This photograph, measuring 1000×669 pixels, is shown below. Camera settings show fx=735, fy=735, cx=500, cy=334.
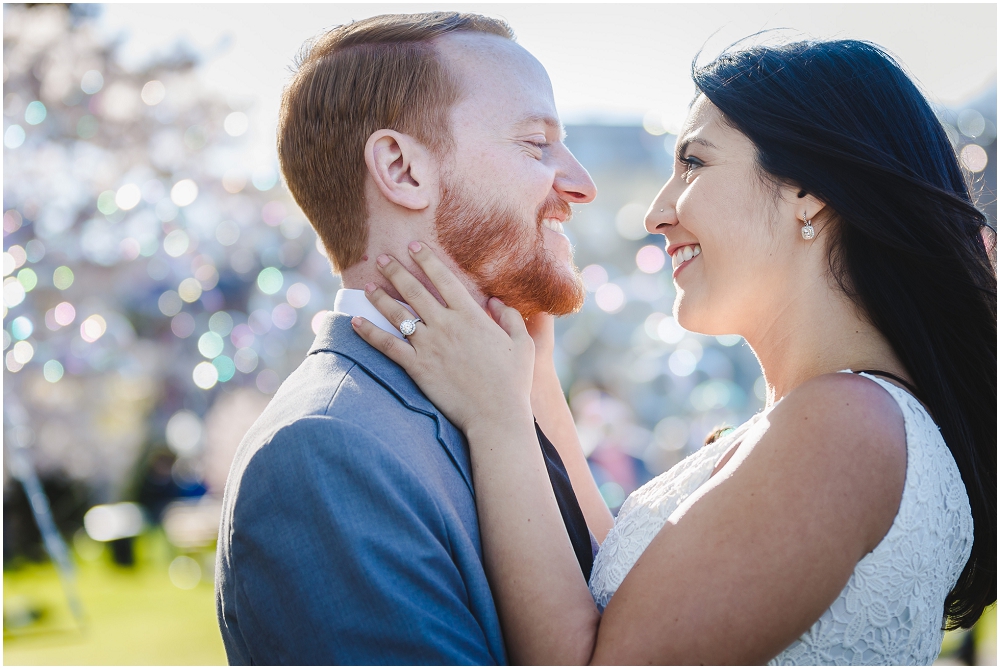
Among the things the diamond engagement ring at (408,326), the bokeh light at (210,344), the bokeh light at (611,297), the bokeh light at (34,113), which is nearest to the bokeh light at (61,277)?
the bokeh light at (210,344)

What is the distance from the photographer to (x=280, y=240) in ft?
31.0

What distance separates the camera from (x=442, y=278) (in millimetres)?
2080

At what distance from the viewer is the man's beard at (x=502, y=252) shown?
2223 millimetres

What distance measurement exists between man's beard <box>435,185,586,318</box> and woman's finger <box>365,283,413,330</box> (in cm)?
28

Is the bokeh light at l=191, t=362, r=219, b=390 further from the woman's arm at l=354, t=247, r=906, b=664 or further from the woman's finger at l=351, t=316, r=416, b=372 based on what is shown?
the woman's arm at l=354, t=247, r=906, b=664

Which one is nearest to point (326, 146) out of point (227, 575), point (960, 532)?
point (227, 575)

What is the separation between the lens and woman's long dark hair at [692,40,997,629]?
1926 mm

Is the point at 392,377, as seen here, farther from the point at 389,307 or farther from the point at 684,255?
the point at 684,255

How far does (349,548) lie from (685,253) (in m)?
1.38

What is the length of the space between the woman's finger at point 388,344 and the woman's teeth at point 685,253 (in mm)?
868

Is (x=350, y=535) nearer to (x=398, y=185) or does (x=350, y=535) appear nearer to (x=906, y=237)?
(x=398, y=185)

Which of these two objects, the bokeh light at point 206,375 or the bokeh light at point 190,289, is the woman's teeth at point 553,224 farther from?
the bokeh light at point 206,375

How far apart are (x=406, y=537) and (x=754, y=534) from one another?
0.73m

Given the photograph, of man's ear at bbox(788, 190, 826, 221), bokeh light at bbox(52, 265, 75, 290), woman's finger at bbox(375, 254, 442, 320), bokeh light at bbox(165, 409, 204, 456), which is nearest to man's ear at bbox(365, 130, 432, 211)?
woman's finger at bbox(375, 254, 442, 320)
